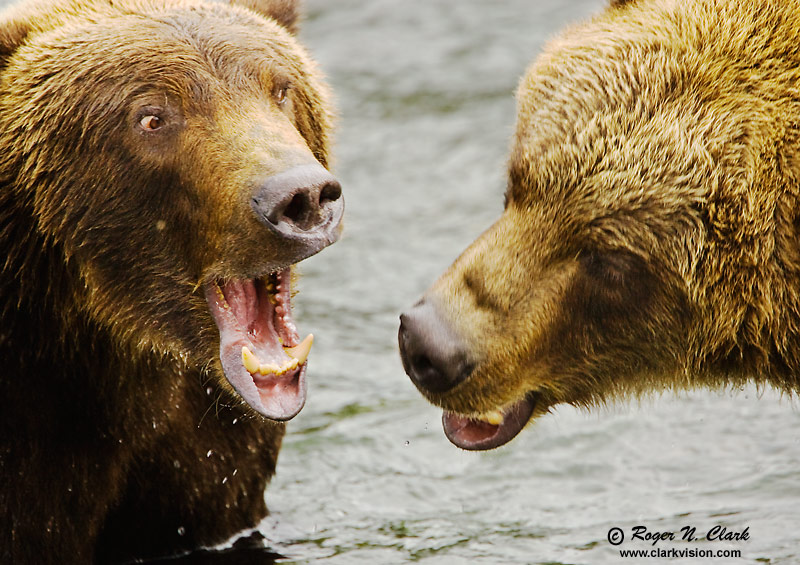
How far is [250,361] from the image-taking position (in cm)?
543

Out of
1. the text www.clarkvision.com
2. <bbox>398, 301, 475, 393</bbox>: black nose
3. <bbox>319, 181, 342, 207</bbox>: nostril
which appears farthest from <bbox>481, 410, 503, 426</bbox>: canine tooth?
the text www.clarkvision.com

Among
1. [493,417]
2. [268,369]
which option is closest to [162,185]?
[268,369]

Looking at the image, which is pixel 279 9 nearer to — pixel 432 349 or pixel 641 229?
pixel 432 349

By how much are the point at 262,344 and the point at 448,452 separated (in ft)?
7.83

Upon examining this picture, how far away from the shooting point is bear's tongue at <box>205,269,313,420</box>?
5418 mm

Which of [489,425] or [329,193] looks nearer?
[329,193]

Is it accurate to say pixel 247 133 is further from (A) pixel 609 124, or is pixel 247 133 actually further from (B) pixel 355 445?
(B) pixel 355 445

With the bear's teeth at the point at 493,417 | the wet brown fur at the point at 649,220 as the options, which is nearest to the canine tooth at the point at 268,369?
the wet brown fur at the point at 649,220

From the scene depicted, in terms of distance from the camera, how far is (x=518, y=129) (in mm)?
5305

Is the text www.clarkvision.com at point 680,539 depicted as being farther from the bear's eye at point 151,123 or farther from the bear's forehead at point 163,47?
the bear's eye at point 151,123

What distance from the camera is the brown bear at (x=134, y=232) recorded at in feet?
17.5

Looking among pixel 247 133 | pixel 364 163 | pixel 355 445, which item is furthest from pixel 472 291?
pixel 364 163

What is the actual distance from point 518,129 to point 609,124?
0.48 metres

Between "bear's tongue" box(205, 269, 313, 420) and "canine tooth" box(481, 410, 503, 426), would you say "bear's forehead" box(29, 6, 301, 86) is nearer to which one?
"bear's tongue" box(205, 269, 313, 420)
